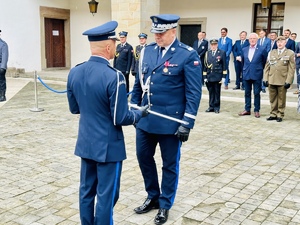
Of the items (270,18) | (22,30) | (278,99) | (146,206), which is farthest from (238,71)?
(146,206)

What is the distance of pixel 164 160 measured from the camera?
3.78 metres

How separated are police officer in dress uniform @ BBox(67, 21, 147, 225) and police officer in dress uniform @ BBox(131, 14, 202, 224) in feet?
1.79

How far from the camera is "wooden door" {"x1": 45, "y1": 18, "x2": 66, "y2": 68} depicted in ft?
59.0

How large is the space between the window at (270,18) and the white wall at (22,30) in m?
8.70

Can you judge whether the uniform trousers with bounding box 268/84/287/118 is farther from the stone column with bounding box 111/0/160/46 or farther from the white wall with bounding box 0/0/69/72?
the white wall with bounding box 0/0/69/72

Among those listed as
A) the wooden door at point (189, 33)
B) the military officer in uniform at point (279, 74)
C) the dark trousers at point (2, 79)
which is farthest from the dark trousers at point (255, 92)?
the wooden door at point (189, 33)

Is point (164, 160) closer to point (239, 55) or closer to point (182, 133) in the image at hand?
point (182, 133)

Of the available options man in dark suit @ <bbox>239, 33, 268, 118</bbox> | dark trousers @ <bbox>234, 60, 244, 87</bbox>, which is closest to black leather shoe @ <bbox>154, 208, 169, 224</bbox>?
man in dark suit @ <bbox>239, 33, 268, 118</bbox>

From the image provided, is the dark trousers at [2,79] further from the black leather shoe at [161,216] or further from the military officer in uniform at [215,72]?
the black leather shoe at [161,216]

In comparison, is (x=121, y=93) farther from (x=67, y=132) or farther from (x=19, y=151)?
(x=67, y=132)

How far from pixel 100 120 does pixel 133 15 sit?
10.6m

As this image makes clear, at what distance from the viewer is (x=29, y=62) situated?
17.1m

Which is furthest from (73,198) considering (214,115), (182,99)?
(214,115)

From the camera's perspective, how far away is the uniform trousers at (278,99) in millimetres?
8734
